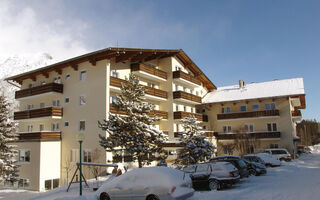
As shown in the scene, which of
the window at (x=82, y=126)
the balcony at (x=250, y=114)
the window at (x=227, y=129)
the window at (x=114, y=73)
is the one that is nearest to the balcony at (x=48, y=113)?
the window at (x=82, y=126)

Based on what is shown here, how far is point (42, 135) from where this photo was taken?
2642 centimetres

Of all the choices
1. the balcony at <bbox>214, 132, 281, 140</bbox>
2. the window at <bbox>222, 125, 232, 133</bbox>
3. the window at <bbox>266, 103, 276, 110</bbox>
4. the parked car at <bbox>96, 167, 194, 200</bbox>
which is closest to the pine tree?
the parked car at <bbox>96, 167, 194, 200</bbox>

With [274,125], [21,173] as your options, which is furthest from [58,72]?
[274,125]

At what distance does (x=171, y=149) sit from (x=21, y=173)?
54.8 feet

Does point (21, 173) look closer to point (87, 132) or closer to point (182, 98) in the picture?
point (87, 132)

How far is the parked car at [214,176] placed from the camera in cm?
1427

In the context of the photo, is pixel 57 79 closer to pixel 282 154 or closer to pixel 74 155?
pixel 74 155

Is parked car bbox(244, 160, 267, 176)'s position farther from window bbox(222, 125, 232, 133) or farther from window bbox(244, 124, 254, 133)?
window bbox(222, 125, 232, 133)

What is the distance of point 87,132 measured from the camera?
26812 mm

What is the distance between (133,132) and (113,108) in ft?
22.4

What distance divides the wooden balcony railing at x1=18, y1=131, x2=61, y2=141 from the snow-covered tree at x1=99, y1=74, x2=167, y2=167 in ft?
30.3

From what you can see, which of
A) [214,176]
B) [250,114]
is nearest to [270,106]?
[250,114]

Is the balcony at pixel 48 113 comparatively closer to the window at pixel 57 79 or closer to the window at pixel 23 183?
the window at pixel 57 79

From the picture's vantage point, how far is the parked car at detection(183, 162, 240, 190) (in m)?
14.3
